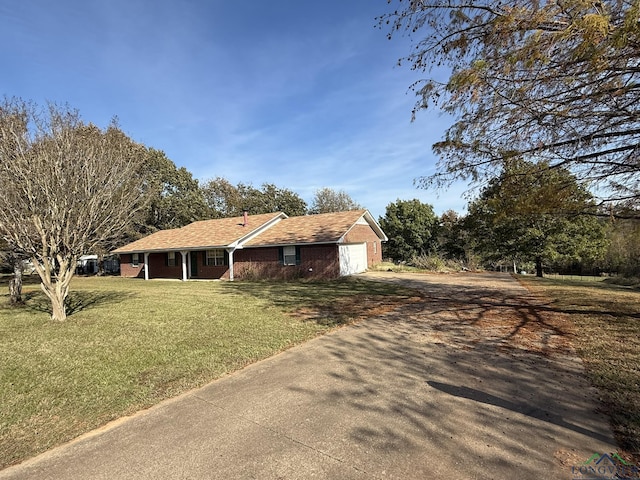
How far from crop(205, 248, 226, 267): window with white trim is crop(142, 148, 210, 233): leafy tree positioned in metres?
11.6

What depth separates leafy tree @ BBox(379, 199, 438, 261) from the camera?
120 feet

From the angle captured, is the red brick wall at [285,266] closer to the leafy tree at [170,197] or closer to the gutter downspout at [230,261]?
the gutter downspout at [230,261]

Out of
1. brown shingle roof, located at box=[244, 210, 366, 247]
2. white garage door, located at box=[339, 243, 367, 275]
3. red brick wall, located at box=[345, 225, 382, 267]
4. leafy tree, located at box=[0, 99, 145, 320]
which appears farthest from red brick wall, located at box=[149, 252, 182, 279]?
leafy tree, located at box=[0, 99, 145, 320]

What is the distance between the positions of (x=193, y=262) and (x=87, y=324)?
620 inches

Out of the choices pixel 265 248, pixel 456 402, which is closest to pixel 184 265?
pixel 265 248

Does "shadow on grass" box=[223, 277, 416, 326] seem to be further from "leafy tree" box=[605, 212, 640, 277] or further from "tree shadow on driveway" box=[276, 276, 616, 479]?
"leafy tree" box=[605, 212, 640, 277]

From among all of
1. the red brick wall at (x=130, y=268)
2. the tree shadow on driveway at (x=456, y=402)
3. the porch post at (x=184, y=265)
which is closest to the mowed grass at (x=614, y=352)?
the tree shadow on driveway at (x=456, y=402)

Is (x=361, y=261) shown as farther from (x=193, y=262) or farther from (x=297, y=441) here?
(x=297, y=441)

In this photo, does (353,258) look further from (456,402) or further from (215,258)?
(456,402)

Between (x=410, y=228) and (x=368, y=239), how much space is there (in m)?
14.6

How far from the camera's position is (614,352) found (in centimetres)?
530

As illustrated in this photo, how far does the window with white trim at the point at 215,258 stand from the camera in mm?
22500

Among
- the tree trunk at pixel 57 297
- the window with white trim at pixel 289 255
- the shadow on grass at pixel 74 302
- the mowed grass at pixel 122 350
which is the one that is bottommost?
the mowed grass at pixel 122 350

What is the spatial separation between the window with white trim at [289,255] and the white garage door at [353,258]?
295cm
